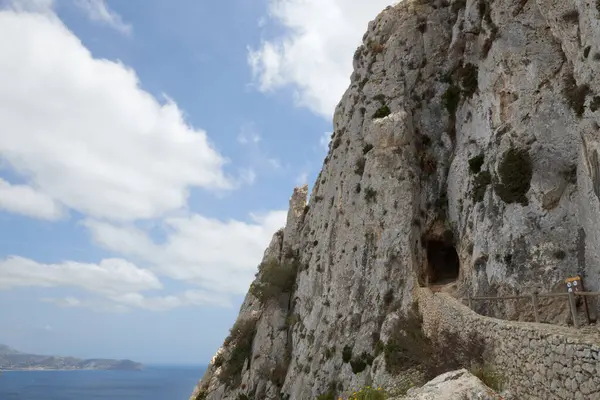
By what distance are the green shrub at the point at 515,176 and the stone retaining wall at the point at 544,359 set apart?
27.7ft

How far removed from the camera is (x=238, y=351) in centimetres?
4206

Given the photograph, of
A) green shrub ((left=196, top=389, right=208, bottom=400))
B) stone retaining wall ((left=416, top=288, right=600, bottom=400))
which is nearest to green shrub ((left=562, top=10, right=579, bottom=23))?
stone retaining wall ((left=416, top=288, right=600, bottom=400))

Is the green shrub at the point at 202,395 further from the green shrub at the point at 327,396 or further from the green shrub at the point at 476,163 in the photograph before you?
the green shrub at the point at 476,163

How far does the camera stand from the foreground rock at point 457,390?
35.1ft

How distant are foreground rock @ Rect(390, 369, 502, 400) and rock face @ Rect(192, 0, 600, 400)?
301 inches

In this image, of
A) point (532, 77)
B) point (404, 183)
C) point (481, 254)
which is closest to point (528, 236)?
point (481, 254)

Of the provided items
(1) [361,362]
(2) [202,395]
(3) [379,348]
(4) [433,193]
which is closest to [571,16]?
Answer: (4) [433,193]

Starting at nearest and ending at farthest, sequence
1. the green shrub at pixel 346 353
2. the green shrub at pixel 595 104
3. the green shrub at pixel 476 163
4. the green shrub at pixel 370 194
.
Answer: the green shrub at pixel 595 104 → the green shrub at pixel 476 163 → the green shrub at pixel 346 353 → the green shrub at pixel 370 194

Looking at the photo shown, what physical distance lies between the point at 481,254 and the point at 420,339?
5.53 meters

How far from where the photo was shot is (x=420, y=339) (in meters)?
21.3

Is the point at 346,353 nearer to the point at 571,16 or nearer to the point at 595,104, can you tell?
the point at 595,104

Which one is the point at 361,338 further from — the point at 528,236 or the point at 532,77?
the point at 532,77

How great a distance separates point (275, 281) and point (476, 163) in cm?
2215

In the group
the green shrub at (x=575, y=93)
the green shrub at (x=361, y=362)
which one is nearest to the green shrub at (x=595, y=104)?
the green shrub at (x=575, y=93)
